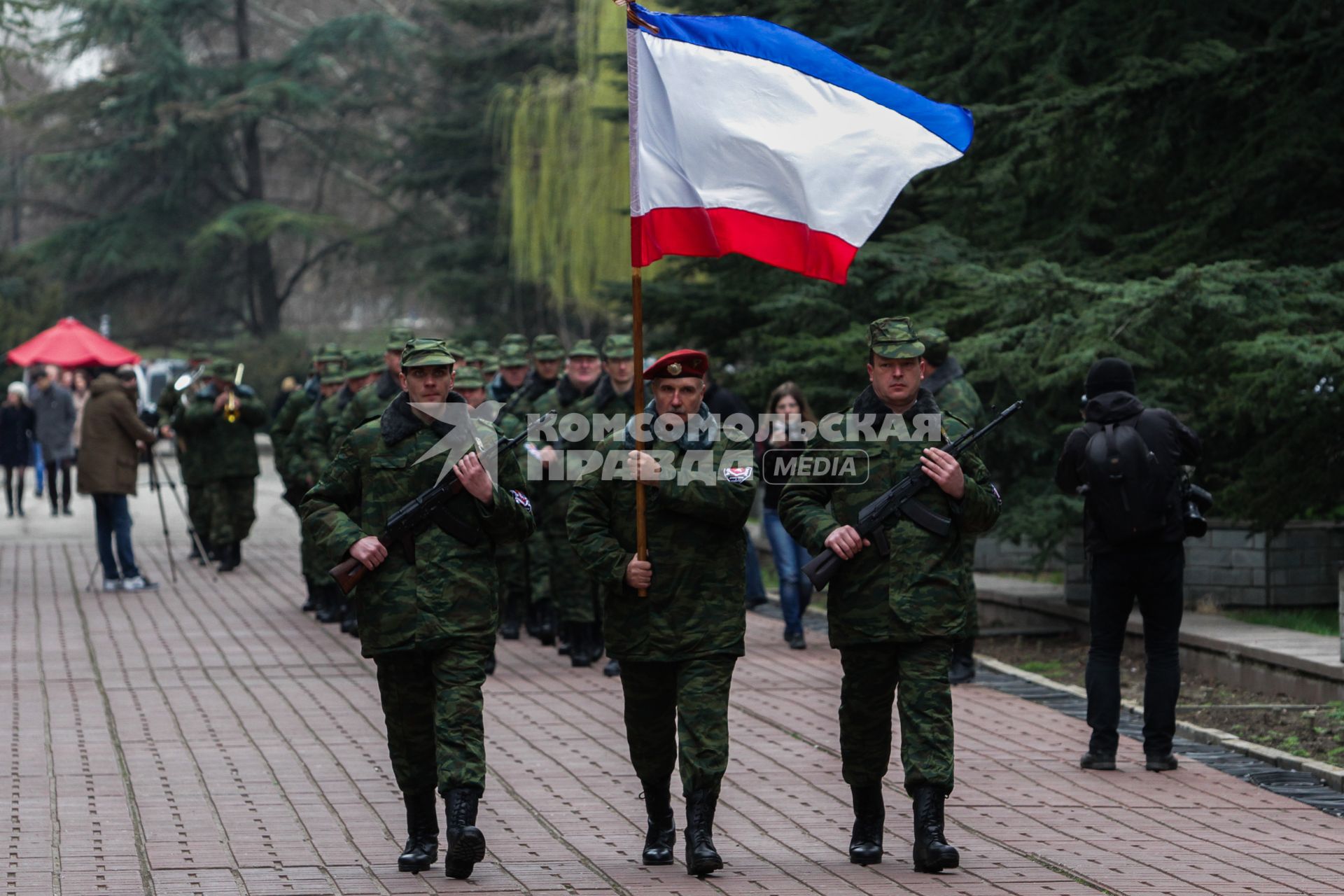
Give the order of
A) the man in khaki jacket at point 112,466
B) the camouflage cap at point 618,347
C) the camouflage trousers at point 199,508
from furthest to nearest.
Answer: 1. the camouflage trousers at point 199,508
2. the man in khaki jacket at point 112,466
3. the camouflage cap at point 618,347

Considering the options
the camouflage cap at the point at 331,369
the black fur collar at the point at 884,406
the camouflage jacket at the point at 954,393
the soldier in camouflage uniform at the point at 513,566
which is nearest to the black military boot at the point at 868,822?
the black fur collar at the point at 884,406

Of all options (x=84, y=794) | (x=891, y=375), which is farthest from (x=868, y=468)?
(x=84, y=794)

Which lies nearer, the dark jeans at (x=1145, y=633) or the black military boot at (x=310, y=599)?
the dark jeans at (x=1145, y=633)

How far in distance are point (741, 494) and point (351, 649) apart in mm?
6864

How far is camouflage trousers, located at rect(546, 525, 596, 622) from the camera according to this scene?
Answer: 12352 millimetres

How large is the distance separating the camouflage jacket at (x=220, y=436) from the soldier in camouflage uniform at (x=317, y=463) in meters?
2.38

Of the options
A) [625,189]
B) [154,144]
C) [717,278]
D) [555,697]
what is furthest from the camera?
[154,144]

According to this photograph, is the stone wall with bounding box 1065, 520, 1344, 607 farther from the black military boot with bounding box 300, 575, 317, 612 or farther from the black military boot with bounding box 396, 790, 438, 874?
the black military boot with bounding box 396, 790, 438, 874

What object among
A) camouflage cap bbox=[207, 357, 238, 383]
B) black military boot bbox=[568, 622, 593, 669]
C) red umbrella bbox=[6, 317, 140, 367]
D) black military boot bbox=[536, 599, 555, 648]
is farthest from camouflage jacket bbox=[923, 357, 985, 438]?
red umbrella bbox=[6, 317, 140, 367]

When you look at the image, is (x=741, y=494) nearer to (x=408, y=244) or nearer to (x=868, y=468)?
(x=868, y=468)

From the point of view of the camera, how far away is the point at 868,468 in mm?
7137

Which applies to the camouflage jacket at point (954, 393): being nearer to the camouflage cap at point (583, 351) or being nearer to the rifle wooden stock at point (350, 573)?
the camouflage cap at point (583, 351)

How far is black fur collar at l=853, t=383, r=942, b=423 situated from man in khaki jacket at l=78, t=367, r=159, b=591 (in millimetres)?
10781

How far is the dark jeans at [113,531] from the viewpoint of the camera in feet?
55.4
